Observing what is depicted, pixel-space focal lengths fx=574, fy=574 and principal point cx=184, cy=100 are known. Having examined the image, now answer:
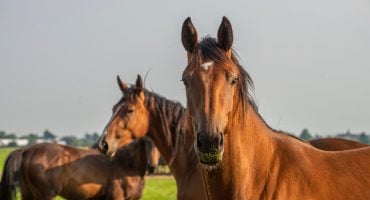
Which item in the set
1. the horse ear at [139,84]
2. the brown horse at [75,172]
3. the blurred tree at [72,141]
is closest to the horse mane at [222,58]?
the horse ear at [139,84]

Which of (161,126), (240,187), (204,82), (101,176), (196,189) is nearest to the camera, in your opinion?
(204,82)

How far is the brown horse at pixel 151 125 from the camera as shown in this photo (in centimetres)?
754

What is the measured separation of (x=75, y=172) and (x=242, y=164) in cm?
977

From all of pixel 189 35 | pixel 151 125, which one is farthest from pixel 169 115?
pixel 189 35

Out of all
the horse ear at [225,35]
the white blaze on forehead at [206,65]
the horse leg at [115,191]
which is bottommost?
the horse leg at [115,191]

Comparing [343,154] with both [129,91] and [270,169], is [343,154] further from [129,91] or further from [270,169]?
[129,91]

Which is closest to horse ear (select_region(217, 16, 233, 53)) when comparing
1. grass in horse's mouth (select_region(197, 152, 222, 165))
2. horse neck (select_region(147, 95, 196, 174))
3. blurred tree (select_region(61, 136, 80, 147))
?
grass in horse's mouth (select_region(197, 152, 222, 165))

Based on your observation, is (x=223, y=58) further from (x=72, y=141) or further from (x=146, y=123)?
(x=72, y=141)

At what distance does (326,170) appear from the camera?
4.35 meters

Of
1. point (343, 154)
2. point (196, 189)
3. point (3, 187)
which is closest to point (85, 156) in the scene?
point (3, 187)

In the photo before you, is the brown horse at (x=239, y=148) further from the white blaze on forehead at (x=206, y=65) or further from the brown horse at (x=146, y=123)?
the brown horse at (x=146, y=123)

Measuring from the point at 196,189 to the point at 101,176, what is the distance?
7090mm

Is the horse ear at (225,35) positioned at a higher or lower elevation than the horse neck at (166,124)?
higher

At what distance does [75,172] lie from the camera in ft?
43.4
